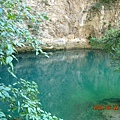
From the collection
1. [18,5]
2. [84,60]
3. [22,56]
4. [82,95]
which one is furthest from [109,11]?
[18,5]

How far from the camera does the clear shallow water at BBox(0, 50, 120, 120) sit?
22.9ft

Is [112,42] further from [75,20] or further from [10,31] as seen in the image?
[75,20]

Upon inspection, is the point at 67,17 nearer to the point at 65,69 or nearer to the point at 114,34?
the point at 65,69

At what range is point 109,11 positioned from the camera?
84.0 ft

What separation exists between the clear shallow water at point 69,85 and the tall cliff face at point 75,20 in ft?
15.1

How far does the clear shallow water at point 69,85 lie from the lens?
697cm

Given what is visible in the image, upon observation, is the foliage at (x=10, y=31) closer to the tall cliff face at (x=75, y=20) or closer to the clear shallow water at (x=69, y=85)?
the clear shallow water at (x=69, y=85)

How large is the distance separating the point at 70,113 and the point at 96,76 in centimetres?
668

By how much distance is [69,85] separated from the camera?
10766mm

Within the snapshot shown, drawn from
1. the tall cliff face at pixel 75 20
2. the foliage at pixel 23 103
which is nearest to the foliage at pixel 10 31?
the foliage at pixel 23 103

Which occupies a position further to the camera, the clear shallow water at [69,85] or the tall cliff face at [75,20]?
the tall cliff face at [75,20]

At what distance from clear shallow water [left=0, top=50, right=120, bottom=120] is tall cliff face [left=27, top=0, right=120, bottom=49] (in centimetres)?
459

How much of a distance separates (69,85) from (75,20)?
1460 centimetres
